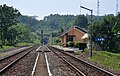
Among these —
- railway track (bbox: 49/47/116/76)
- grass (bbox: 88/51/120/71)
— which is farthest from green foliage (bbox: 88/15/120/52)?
railway track (bbox: 49/47/116/76)

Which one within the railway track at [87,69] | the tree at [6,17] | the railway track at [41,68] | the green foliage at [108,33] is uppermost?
the tree at [6,17]

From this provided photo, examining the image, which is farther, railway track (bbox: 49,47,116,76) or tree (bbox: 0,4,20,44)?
tree (bbox: 0,4,20,44)

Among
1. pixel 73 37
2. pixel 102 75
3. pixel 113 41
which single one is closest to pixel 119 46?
pixel 113 41

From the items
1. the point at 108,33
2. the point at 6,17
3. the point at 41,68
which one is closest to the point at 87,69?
the point at 41,68

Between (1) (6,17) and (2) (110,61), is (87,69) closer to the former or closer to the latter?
(2) (110,61)

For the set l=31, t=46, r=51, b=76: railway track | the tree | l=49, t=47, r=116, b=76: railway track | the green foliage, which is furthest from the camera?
the tree

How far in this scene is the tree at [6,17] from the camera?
110 metres

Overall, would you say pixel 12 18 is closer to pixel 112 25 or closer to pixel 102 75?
pixel 112 25

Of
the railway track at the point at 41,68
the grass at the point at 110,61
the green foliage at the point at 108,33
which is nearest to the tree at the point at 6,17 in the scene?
the green foliage at the point at 108,33

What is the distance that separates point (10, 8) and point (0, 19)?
22.1ft

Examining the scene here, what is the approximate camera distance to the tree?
109688 mm

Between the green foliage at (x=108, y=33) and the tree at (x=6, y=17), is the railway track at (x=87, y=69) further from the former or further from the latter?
the tree at (x=6, y=17)

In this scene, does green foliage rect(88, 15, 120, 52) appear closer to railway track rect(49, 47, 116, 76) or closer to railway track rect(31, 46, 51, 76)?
railway track rect(31, 46, 51, 76)

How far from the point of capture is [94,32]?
61.5 metres
